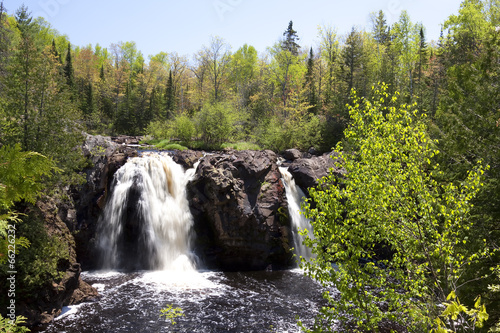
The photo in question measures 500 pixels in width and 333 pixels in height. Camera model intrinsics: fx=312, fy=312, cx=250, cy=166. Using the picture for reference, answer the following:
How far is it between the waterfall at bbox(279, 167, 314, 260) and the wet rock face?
0.50m

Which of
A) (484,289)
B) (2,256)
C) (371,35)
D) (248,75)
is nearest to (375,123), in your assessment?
(484,289)

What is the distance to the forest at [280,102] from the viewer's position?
25.3 feet

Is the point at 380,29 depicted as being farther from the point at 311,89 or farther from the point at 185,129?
the point at 185,129

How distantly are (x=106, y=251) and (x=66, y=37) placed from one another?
76770 mm

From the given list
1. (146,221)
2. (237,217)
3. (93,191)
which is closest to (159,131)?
(93,191)

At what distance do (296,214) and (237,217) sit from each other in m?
3.65

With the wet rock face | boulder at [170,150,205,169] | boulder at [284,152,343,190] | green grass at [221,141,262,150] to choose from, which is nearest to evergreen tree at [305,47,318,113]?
green grass at [221,141,262,150]

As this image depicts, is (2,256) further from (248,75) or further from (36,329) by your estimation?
(248,75)

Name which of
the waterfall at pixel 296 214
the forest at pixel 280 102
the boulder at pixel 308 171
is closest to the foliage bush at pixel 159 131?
the forest at pixel 280 102

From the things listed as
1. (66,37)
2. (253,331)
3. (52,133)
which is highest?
(66,37)

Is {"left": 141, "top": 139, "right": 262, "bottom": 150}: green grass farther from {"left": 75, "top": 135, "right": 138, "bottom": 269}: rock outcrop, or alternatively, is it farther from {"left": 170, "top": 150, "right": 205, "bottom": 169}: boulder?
{"left": 75, "top": 135, "right": 138, "bottom": 269}: rock outcrop

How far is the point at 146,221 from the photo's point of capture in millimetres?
15297

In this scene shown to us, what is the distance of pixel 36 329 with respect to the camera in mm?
8531

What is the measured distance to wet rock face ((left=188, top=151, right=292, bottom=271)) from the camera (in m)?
15.5
